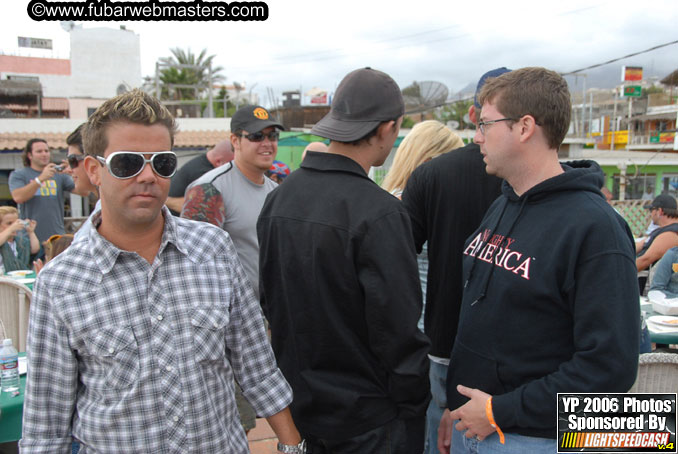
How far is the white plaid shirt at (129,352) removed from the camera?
1.48 metres

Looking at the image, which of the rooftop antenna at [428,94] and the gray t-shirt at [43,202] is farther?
the rooftop antenna at [428,94]

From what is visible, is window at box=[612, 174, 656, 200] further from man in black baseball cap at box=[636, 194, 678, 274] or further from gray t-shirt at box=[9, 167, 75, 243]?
gray t-shirt at box=[9, 167, 75, 243]

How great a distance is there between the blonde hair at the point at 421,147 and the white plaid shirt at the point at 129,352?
1.46 meters

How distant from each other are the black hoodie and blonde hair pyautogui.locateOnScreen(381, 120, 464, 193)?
1050 mm

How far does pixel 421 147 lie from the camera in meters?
2.82

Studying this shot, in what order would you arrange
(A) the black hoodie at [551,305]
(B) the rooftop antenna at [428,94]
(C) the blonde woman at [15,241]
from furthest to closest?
1. (B) the rooftop antenna at [428,94]
2. (C) the blonde woman at [15,241]
3. (A) the black hoodie at [551,305]

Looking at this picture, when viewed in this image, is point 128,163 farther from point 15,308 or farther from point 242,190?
point 15,308

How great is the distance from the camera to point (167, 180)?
165 cm

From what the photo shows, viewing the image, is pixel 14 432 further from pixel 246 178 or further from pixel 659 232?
pixel 659 232

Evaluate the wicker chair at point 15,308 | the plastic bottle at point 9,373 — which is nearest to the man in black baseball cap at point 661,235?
the plastic bottle at point 9,373

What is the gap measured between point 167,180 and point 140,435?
2.56ft

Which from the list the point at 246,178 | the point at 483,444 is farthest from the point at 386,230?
the point at 246,178

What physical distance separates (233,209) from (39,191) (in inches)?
174

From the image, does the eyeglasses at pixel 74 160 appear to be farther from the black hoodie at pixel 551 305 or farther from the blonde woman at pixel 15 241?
the blonde woman at pixel 15 241
